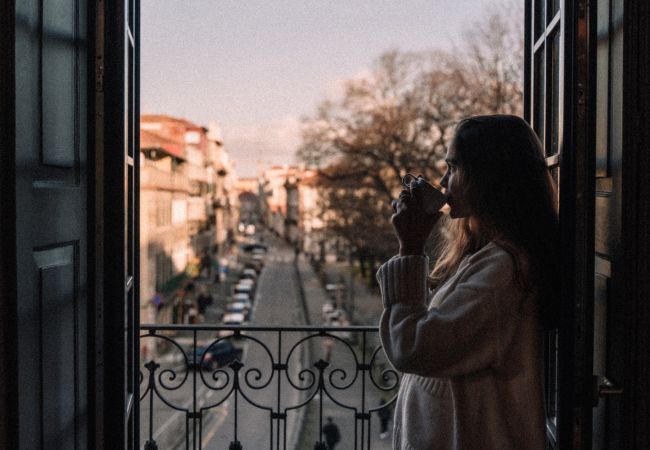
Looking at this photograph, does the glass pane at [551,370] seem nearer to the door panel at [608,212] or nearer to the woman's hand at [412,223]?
the door panel at [608,212]

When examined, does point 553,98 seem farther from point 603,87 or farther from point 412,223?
point 412,223

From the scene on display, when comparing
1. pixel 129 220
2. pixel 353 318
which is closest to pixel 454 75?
pixel 353 318

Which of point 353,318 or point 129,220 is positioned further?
point 353,318

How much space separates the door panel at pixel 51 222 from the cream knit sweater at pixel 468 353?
812 mm

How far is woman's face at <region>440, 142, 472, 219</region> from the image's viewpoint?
1.57 m

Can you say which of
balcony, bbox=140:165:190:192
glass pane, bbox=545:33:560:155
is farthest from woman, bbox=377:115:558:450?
→ balcony, bbox=140:165:190:192

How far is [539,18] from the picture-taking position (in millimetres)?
2271

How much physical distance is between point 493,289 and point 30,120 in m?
1.11

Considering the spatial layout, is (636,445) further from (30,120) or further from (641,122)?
(30,120)

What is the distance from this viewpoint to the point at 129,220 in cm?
209

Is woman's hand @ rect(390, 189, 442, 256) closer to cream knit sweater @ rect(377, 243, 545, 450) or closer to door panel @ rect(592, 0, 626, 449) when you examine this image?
cream knit sweater @ rect(377, 243, 545, 450)

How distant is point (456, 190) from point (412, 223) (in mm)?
142

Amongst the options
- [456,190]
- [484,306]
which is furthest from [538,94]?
[484,306]

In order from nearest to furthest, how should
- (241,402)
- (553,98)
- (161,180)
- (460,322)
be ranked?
(460,322)
(553,98)
(241,402)
(161,180)
